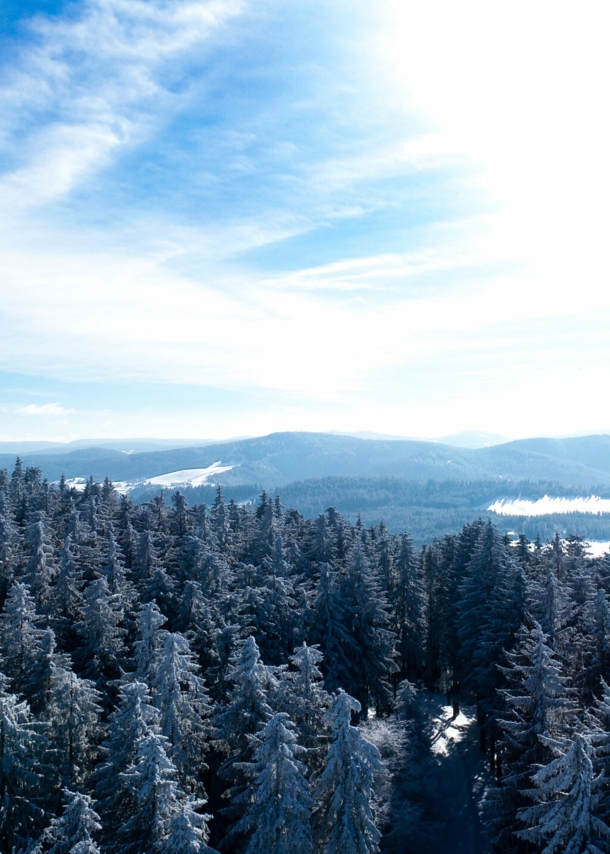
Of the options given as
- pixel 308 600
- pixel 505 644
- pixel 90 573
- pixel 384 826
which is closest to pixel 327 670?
pixel 308 600

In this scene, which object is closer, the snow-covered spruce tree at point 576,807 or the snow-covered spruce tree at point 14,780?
the snow-covered spruce tree at point 576,807

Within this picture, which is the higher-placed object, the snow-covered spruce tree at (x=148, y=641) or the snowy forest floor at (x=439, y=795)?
the snow-covered spruce tree at (x=148, y=641)

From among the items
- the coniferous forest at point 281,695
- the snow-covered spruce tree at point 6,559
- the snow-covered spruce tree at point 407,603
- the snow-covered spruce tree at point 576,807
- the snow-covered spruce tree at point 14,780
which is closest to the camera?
the snow-covered spruce tree at point 576,807

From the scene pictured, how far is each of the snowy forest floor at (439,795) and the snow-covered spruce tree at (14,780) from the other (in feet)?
58.8

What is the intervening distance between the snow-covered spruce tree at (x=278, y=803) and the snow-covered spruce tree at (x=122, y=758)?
172 inches

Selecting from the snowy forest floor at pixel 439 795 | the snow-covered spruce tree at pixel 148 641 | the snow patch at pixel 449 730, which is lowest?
the snow patch at pixel 449 730

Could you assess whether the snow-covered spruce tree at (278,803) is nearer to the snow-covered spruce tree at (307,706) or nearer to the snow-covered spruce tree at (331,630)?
the snow-covered spruce tree at (307,706)

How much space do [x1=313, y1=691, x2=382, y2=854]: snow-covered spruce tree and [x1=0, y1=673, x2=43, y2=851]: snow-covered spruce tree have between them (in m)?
11.9

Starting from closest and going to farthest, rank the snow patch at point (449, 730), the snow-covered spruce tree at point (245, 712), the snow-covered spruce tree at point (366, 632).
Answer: the snow-covered spruce tree at point (245, 712)
the snow-covered spruce tree at point (366, 632)
the snow patch at point (449, 730)

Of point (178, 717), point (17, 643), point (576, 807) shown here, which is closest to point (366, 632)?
point (178, 717)

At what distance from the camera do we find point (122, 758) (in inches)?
800

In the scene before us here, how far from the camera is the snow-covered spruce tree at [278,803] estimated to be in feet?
59.9

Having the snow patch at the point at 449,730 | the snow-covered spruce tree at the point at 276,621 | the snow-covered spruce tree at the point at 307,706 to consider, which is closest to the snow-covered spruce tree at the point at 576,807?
the snow-covered spruce tree at the point at 307,706

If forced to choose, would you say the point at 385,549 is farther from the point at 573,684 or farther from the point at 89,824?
the point at 89,824
